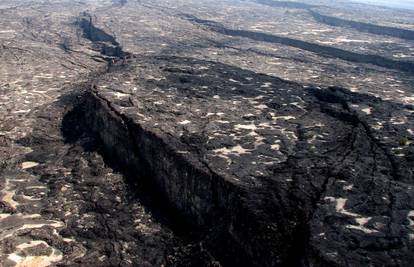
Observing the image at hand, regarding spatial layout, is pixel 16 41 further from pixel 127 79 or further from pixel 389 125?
pixel 389 125

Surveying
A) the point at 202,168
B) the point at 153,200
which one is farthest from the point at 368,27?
the point at 202,168

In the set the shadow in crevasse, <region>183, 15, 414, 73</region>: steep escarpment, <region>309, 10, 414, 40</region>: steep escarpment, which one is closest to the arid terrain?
the shadow in crevasse

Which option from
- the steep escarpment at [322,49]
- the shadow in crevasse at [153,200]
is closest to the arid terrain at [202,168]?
the shadow in crevasse at [153,200]

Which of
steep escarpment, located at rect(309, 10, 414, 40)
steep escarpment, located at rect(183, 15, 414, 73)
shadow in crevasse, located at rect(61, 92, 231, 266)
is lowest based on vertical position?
shadow in crevasse, located at rect(61, 92, 231, 266)

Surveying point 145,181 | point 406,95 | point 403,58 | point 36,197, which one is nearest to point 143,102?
point 145,181

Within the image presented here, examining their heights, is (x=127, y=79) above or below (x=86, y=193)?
above

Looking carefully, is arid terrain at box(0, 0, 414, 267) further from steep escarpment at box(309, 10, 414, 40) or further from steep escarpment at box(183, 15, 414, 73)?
steep escarpment at box(309, 10, 414, 40)
